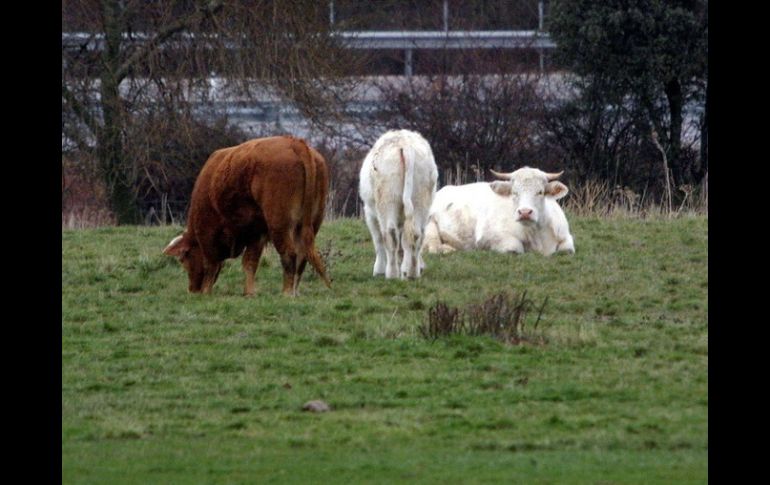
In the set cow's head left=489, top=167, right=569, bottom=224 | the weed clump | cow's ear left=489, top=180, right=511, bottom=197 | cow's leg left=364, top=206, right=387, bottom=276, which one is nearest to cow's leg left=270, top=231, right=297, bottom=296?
cow's leg left=364, top=206, right=387, bottom=276

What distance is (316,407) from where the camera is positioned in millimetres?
10055

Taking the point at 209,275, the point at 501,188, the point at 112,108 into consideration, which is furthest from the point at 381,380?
the point at 112,108

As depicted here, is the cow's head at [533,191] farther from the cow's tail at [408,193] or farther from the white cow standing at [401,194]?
the cow's tail at [408,193]

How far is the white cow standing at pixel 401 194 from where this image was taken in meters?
15.8

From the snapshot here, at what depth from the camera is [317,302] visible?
46.9 feet

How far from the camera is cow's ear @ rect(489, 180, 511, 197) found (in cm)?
1912

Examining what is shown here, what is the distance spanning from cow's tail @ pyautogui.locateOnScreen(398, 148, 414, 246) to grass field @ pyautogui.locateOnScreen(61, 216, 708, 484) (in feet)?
1.81

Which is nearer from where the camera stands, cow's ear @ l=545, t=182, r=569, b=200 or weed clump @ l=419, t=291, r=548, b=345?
weed clump @ l=419, t=291, r=548, b=345

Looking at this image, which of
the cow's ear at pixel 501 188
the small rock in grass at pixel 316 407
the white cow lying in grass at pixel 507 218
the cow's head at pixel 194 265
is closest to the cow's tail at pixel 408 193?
the cow's head at pixel 194 265

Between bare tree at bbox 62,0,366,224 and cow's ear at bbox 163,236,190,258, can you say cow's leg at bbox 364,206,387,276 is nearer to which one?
cow's ear at bbox 163,236,190,258
